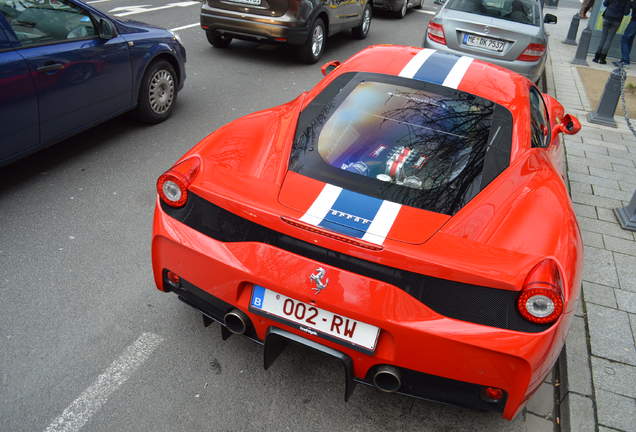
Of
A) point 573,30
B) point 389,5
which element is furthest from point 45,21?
point 573,30

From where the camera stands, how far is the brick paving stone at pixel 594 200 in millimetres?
4855

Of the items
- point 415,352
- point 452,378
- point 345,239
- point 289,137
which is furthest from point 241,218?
point 452,378

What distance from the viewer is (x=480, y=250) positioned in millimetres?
2049

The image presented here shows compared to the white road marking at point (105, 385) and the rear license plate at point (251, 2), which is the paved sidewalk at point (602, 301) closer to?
the white road marking at point (105, 385)

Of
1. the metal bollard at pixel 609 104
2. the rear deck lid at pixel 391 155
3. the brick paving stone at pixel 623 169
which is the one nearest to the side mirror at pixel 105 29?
the rear deck lid at pixel 391 155

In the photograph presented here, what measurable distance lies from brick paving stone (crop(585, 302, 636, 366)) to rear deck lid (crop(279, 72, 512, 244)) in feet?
4.30

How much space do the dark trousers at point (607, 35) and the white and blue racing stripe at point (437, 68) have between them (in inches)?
362

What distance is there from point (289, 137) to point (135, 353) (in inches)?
54.7

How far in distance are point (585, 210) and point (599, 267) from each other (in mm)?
1038

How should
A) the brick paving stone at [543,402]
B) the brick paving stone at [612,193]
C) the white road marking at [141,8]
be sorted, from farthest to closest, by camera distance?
1. the white road marking at [141,8]
2. the brick paving stone at [612,193]
3. the brick paving stone at [543,402]

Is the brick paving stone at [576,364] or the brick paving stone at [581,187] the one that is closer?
the brick paving stone at [576,364]

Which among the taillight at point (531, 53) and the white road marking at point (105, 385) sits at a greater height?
the taillight at point (531, 53)

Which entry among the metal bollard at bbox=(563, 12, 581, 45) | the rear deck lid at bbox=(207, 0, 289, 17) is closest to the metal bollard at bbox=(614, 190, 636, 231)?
the rear deck lid at bbox=(207, 0, 289, 17)

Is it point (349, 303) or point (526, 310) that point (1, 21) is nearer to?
point (349, 303)
